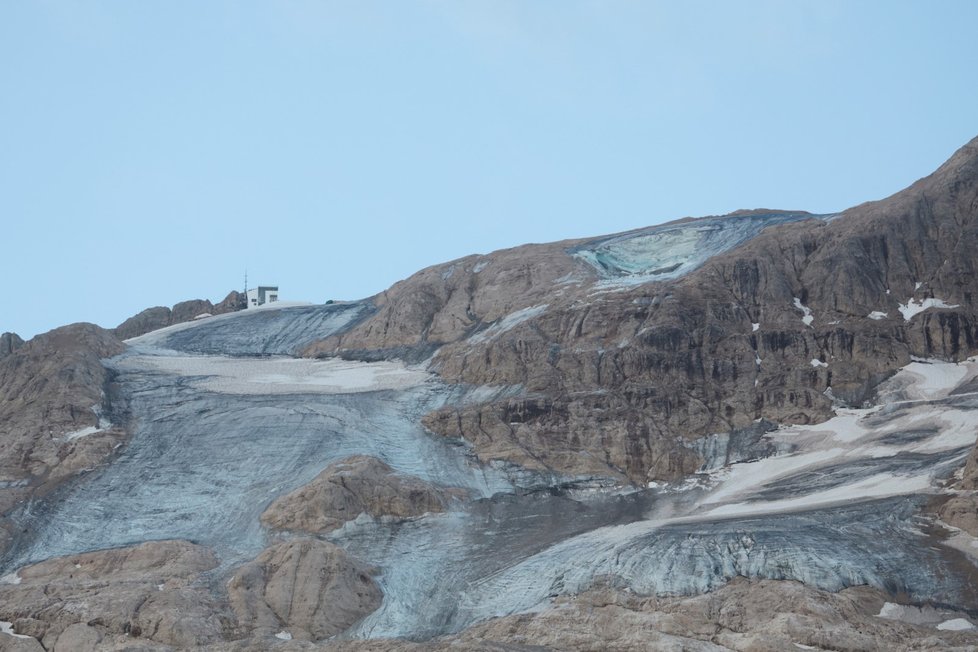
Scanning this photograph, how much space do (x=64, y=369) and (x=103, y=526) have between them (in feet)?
74.7

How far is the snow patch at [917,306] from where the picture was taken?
94.8 m

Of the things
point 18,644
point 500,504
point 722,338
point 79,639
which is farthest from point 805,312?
point 18,644

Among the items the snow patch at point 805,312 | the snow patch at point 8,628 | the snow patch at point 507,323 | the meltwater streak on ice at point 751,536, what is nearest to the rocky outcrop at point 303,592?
the meltwater streak on ice at point 751,536

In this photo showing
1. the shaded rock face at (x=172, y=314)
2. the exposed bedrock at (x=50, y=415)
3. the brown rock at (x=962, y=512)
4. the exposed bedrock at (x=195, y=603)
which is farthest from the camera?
the shaded rock face at (x=172, y=314)

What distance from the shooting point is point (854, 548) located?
64.7 meters

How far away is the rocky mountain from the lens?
210 ft

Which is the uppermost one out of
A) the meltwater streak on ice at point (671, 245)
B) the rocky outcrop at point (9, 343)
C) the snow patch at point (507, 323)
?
the meltwater streak on ice at point (671, 245)

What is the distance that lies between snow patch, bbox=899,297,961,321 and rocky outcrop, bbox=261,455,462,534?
34.5 metres

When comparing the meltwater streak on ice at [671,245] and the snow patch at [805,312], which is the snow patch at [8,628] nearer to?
the snow patch at [805,312]

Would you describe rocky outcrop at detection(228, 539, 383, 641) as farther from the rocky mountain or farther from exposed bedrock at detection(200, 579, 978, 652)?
exposed bedrock at detection(200, 579, 978, 652)

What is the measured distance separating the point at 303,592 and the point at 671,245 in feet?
187

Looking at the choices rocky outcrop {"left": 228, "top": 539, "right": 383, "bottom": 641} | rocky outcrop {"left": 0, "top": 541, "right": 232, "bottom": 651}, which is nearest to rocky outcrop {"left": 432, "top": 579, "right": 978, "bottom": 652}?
rocky outcrop {"left": 228, "top": 539, "right": 383, "bottom": 641}

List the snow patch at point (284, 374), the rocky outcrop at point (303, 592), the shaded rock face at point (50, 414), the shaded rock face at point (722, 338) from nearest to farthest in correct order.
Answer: the rocky outcrop at point (303, 592) → the shaded rock face at point (50, 414) → the shaded rock face at point (722, 338) → the snow patch at point (284, 374)

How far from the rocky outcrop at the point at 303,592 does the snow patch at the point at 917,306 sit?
43.7 meters
